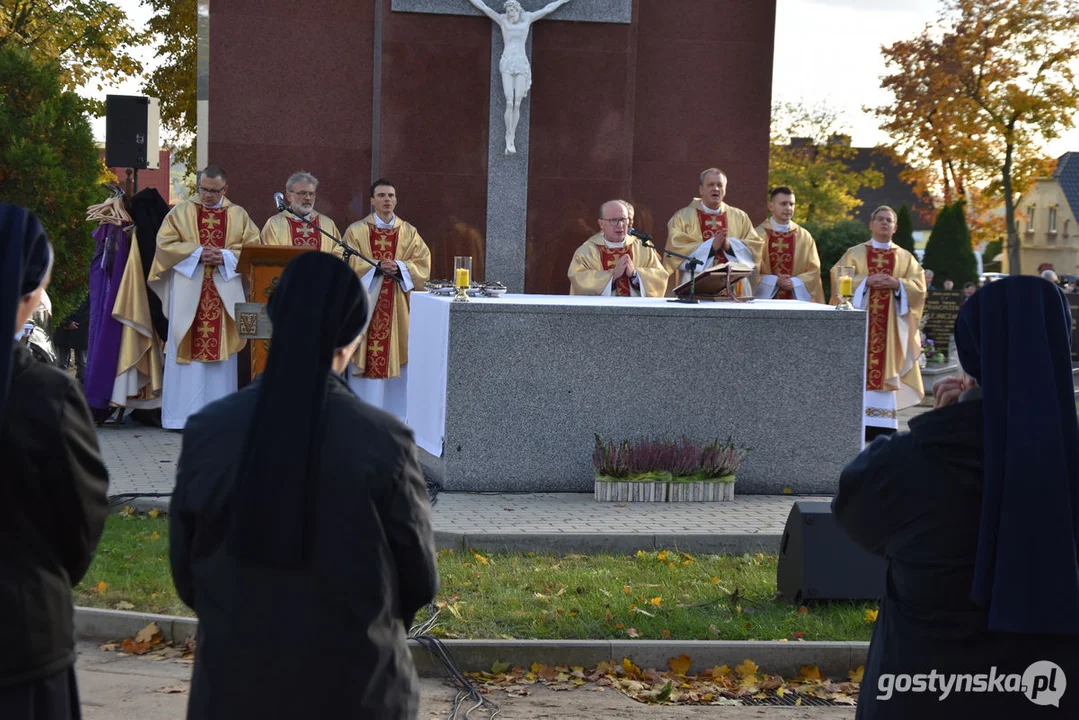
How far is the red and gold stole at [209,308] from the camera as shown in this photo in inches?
513

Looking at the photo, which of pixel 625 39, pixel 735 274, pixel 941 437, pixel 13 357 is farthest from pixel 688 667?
pixel 625 39

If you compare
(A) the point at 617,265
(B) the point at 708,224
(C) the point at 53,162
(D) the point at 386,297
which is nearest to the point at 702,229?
(B) the point at 708,224

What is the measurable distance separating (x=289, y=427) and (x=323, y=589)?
374 mm

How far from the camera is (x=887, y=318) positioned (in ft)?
43.9

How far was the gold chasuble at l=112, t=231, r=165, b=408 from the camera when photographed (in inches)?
512

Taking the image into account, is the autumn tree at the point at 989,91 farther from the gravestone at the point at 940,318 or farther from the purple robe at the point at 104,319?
the purple robe at the point at 104,319

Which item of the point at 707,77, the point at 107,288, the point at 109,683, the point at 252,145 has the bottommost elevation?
the point at 109,683

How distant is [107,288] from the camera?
43.5ft

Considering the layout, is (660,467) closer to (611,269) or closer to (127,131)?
(611,269)

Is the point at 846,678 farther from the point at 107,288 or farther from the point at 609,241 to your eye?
the point at 107,288

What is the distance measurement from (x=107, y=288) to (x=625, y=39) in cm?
580

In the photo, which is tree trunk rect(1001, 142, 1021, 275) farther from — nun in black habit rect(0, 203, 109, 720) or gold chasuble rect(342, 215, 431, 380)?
nun in black habit rect(0, 203, 109, 720)

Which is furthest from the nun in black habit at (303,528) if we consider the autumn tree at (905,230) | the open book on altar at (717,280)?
the autumn tree at (905,230)

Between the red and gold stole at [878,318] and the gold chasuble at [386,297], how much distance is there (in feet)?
13.8
